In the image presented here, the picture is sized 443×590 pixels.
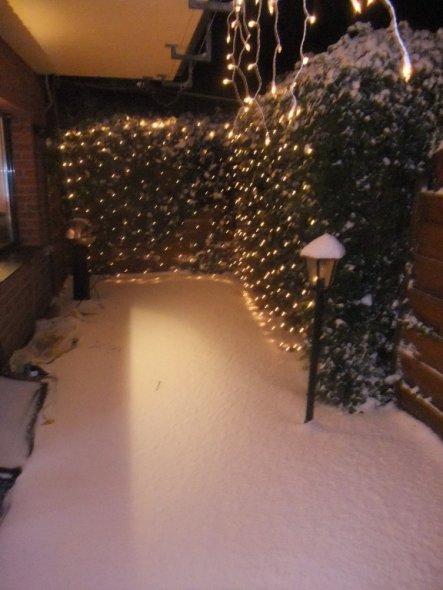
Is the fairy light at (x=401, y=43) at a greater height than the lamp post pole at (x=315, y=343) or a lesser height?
greater

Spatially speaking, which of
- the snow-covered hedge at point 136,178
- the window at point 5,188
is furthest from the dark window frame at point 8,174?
the snow-covered hedge at point 136,178

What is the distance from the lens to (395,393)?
325cm

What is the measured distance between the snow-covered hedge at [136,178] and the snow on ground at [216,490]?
351cm

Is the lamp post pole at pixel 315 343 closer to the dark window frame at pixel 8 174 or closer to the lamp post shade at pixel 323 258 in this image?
the lamp post shade at pixel 323 258

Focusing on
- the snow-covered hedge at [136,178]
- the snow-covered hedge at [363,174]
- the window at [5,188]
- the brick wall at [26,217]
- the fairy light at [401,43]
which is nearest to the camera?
the fairy light at [401,43]

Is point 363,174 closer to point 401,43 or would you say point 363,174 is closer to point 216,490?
point 401,43

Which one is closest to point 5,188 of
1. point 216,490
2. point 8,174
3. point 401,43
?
point 8,174

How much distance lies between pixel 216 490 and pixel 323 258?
146 cm

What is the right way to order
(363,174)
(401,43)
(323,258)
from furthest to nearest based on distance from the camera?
(363,174) → (323,258) → (401,43)

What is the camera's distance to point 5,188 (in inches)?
206

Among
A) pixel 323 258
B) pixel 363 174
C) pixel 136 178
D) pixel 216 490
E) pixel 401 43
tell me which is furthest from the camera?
pixel 136 178

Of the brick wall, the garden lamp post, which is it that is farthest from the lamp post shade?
the brick wall

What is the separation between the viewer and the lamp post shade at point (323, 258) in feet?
9.00

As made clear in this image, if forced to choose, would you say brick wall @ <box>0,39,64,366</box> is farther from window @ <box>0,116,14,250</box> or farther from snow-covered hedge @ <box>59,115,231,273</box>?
snow-covered hedge @ <box>59,115,231,273</box>
